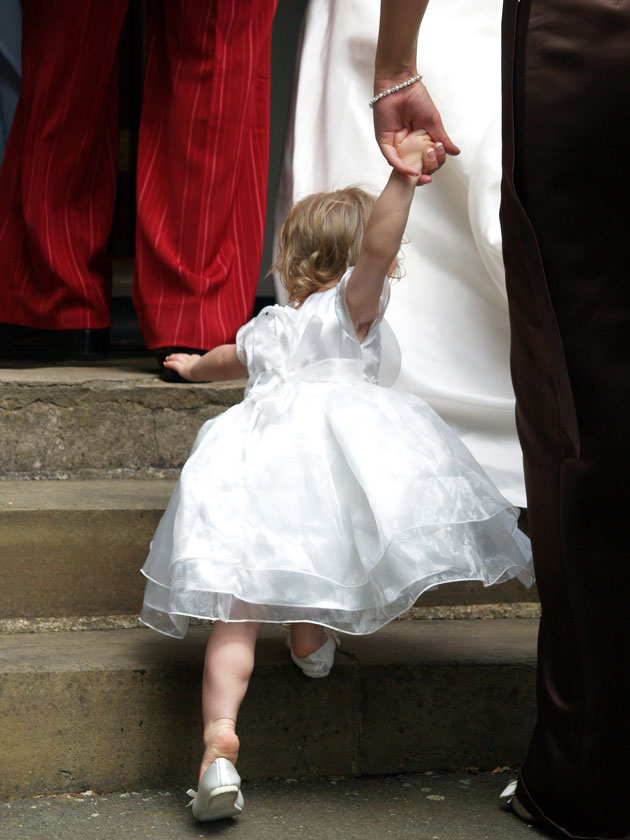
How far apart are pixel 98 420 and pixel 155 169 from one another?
665 millimetres

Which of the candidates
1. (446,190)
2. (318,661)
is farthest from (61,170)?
(318,661)

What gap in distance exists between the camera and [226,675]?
62.9 inches

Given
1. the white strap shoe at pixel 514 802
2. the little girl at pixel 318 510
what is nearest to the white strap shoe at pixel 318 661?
the little girl at pixel 318 510

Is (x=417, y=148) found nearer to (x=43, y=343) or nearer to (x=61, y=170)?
(x=61, y=170)

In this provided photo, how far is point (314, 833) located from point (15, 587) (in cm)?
71

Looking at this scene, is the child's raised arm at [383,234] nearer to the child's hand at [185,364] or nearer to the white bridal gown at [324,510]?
the white bridal gown at [324,510]

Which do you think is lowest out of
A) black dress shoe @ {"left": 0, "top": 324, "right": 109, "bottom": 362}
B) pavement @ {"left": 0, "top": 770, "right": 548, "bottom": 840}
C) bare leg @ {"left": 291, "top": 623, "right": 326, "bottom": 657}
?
pavement @ {"left": 0, "top": 770, "right": 548, "bottom": 840}

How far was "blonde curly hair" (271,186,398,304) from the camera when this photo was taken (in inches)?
72.7

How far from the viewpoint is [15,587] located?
1914 millimetres

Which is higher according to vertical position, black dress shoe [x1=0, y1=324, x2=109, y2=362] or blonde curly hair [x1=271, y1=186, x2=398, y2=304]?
blonde curly hair [x1=271, y1=186, x2=398, y2=304]

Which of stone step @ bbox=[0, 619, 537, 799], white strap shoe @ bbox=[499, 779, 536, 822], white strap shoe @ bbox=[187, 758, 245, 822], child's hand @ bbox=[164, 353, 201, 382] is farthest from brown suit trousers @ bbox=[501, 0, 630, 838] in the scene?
child's hand @ bbox=[164, 353, 201, 382]

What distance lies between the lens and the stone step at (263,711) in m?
1.67

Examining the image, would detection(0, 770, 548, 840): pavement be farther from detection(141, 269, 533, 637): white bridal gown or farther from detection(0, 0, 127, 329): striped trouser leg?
detection(0, 0, 127, 329): striped trouser leg

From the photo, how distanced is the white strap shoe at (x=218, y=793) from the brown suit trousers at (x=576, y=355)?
1.43 ft
